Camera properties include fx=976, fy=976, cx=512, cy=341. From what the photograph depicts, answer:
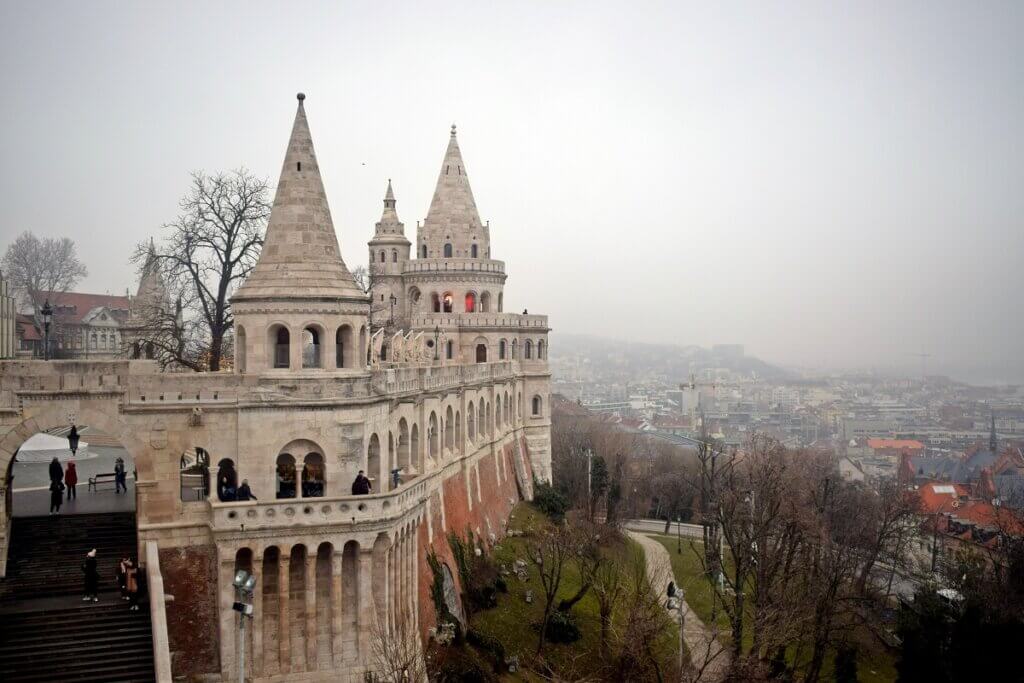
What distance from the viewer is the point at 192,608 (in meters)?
23.1

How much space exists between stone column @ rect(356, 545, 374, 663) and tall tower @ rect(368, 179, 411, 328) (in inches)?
1200

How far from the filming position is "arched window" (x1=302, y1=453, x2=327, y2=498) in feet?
84.3

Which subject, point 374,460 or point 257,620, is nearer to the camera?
point 257,620

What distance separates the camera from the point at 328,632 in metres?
23.5

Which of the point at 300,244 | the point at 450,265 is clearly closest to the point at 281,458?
the point at 300,244

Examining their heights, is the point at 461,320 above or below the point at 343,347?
above

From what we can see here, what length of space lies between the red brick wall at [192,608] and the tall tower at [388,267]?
100 feet

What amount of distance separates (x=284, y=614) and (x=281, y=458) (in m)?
5.40

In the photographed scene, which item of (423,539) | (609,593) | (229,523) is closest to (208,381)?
(229,523)

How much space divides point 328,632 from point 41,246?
66665 mm

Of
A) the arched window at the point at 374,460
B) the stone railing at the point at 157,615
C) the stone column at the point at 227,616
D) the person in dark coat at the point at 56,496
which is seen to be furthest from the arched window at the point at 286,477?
the person in dark coat at the point at 56,496

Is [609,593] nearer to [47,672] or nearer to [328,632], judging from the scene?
[328,632]

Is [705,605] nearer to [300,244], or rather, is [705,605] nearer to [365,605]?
[365,605]

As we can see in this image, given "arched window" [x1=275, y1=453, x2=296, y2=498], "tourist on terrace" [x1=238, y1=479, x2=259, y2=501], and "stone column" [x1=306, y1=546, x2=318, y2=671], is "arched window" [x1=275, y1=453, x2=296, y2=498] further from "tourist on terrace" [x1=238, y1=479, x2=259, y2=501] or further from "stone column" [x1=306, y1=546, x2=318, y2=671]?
"stone column" [x1=306, y1=546, x2=318, y2=671]
